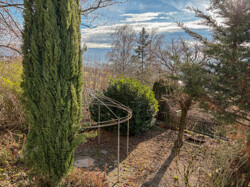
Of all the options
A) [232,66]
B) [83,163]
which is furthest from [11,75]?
[232,66]

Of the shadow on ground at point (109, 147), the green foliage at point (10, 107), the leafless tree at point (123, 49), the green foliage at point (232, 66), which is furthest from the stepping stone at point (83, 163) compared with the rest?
the leafless tree at point (123, 49)

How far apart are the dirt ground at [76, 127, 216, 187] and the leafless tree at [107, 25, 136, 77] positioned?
7.23m

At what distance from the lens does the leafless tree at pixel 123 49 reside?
12391 mm

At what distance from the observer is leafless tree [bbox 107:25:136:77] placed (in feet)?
40.7

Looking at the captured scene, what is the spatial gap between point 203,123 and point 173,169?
3821 millimetres

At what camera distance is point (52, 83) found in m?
2.31

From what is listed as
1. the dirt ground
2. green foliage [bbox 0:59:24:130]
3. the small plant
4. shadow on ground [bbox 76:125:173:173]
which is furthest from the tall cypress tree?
green foliage [bbox 0:59:24:130]

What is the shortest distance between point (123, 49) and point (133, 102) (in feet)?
27.1

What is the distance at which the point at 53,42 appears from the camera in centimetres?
227

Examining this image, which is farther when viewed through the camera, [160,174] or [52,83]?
[160,174]

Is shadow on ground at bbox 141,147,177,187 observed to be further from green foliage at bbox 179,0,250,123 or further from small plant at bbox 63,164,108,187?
green foliage at bbox 179,0,250,123

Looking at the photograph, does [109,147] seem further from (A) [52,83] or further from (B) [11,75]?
(B) [11,75]

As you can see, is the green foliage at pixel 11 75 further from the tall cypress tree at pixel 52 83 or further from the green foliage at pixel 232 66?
the green foliage at pixel 232 66

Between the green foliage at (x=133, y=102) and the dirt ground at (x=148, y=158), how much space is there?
1.72 feet
